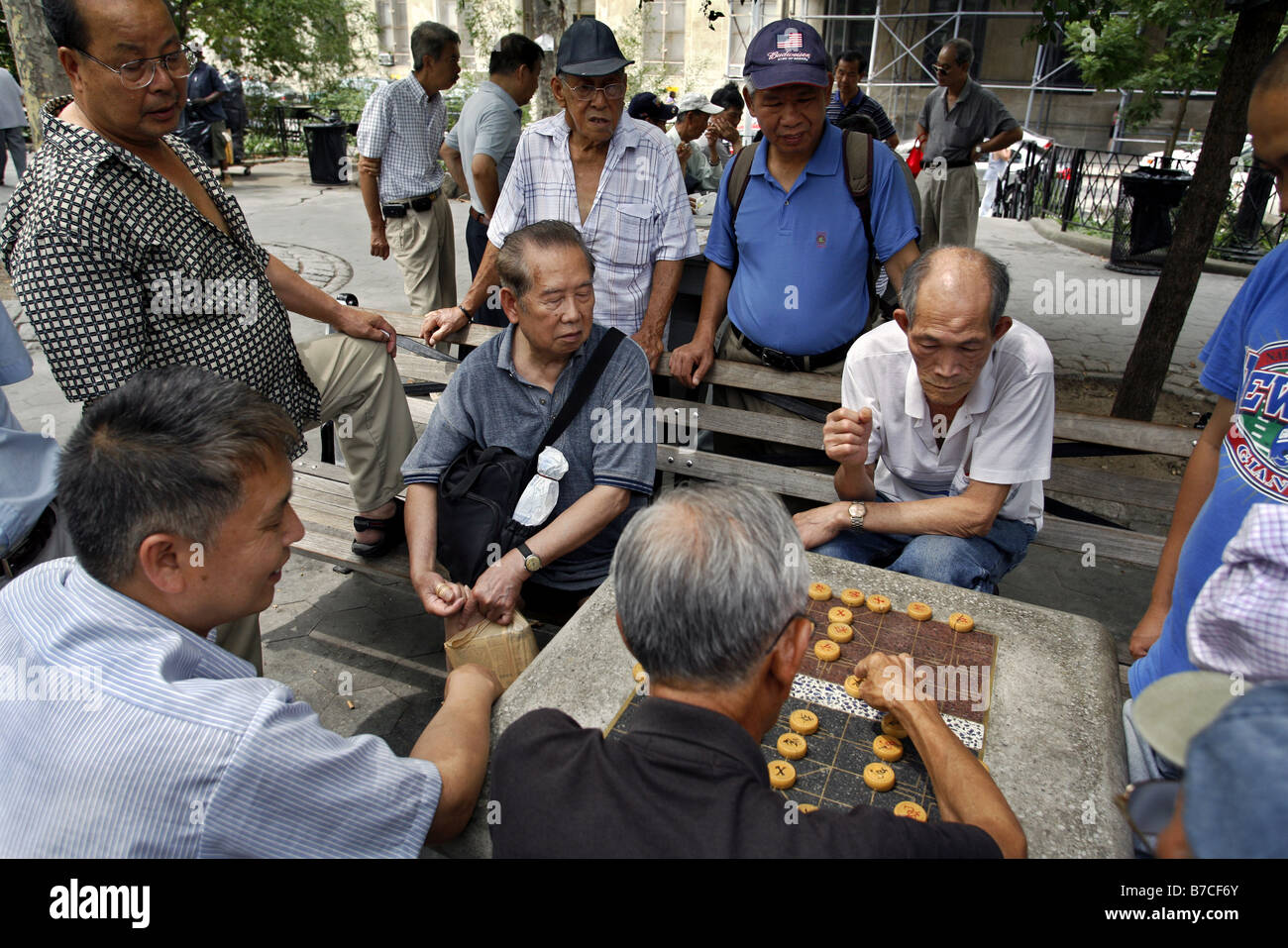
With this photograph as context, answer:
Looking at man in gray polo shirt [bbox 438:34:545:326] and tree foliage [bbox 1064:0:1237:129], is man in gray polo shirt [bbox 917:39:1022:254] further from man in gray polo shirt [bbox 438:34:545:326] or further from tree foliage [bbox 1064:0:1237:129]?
man in gray polo shirt [bbox 438:34:545:326]

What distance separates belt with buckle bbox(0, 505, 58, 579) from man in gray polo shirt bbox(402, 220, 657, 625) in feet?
3.27

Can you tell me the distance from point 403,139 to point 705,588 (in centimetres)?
543

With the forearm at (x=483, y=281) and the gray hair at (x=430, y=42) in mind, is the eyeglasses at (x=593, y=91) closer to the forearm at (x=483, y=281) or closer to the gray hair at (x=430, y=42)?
the forearm at (x=483, y=281)

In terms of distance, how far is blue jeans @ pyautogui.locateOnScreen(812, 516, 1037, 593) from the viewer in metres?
2.61

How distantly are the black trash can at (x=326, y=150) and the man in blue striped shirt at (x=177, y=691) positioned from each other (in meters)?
14.9

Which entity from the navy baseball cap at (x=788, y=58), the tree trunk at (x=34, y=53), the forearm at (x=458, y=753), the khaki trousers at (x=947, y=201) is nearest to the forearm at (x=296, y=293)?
the navy baseball cap at (x=788, y=58)

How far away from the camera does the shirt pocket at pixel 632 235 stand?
377 centimetres

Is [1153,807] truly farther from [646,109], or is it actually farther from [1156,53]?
[1156,53]

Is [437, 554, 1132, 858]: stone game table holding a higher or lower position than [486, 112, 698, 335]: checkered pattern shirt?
lower

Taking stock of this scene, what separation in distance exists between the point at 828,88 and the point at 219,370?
8.41 ft

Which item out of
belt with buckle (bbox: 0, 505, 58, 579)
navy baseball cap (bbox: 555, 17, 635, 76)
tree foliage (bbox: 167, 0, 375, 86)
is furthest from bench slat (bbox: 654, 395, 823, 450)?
tree foliage (bbox: 167, 0, 375, 86)

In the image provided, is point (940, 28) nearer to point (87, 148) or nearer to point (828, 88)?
point (828, 88)

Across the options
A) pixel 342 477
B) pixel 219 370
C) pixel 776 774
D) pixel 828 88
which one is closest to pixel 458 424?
pixel 219 370

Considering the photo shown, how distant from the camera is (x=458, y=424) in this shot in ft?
9.50
